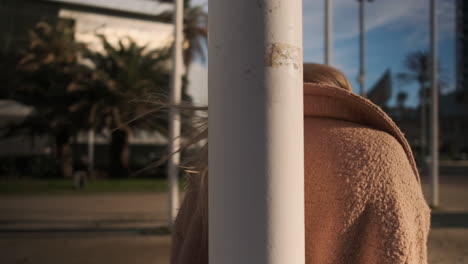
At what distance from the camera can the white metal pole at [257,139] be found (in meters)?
0.69

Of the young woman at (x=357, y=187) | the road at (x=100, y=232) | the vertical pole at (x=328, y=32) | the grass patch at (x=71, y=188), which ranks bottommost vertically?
the grass patch at (x=71, y=188)

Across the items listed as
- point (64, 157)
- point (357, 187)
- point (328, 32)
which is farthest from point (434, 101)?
point (64, 157)

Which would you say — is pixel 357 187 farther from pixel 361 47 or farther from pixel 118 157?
pixel 118 157

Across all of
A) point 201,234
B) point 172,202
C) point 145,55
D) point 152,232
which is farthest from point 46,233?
point 145,55

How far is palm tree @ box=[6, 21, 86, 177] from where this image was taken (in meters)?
21.2

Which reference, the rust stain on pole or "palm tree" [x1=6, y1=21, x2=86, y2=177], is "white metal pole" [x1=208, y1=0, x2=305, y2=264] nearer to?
the rust stain on pole

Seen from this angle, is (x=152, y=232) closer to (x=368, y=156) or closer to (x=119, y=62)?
(x=368, y=156)

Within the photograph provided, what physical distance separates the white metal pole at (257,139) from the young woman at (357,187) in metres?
0.21

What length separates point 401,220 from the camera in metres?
0.85

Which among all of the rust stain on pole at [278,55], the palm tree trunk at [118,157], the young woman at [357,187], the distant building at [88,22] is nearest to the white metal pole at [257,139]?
the rust stain on pole at [278,55]

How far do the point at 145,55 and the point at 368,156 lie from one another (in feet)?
72.8

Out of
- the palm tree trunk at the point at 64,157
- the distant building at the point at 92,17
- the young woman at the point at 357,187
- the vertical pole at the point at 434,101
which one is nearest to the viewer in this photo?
the young woman at the point at 357,187

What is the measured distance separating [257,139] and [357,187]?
32cm

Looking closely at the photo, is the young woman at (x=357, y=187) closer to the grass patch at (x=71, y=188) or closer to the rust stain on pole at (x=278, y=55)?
the rust stain on pole at (x=278, y=55)
